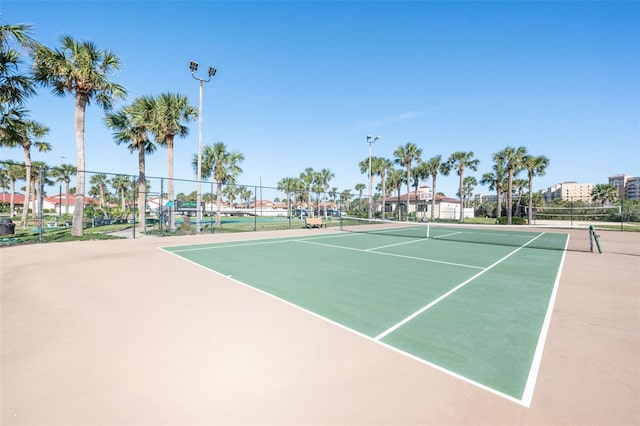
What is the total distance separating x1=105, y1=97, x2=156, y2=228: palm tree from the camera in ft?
65.3

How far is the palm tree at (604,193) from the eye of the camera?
175 feet

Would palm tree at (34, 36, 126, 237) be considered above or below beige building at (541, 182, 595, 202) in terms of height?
below

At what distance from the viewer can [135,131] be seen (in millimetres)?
21297

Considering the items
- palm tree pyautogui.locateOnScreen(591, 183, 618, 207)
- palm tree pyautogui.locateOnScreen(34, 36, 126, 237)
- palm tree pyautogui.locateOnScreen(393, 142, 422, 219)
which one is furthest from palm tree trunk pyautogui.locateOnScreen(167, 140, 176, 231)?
palm tree pyautogui.locateOnScreen(591, 183, 618, 207)

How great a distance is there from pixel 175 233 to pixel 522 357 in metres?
18.7

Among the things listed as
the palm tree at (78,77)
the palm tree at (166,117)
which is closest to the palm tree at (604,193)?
the palm tree at (166,117)

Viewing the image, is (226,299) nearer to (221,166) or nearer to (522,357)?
(522,357)

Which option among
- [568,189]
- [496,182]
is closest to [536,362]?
[496,182]

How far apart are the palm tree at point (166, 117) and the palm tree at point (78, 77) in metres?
3.90

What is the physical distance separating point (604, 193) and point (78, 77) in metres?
81.4

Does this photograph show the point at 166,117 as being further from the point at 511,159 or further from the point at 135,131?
the point at 511,159

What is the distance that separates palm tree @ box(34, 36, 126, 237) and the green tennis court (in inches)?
354

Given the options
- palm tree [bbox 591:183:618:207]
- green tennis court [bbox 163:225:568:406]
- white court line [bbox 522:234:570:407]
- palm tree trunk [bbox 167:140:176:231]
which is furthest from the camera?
palm tree [bbox 591:183:618:207]

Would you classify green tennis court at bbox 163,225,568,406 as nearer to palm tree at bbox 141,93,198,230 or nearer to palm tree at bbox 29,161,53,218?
palm tree at bbox 29,161,53,218
